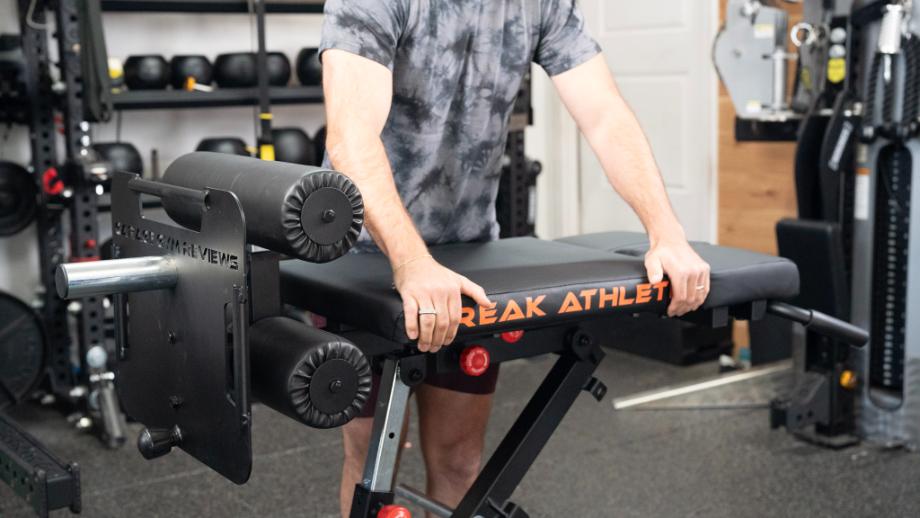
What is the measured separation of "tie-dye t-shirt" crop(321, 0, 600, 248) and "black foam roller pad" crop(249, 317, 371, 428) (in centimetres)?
51

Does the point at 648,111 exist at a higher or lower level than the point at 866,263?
higher

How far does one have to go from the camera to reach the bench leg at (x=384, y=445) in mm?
1390

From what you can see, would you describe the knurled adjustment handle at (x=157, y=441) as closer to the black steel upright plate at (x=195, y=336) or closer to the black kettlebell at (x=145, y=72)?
the black steel upright plate at (x=195, y=336)

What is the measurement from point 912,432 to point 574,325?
1.95 metres

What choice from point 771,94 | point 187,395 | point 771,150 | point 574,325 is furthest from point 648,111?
point 187,395

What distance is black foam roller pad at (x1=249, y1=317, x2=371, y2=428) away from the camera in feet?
3.72

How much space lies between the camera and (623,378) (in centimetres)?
382

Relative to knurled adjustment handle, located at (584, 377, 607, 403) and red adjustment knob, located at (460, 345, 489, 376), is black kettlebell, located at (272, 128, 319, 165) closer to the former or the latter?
knurled adjustment handle, located at (584, 377, 607, 403)

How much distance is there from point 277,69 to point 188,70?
298mm

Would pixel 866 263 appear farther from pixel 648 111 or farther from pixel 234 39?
pixel 234 39

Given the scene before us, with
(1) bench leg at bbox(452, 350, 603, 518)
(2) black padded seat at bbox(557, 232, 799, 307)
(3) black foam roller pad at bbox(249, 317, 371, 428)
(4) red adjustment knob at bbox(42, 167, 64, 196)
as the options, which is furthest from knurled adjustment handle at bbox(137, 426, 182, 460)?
(4) red adjustment knob at bbox(42, 167, 64, 196)

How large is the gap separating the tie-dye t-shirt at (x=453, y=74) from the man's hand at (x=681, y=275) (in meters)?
0.39

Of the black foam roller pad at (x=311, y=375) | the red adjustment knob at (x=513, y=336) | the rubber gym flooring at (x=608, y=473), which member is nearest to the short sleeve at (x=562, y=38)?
the red adjustment knob at (x=513, y=336)

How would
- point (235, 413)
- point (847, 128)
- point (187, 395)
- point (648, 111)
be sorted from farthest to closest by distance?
point (648, 111)
point (847, 128)
point (187, 395)
point (235, 413)
